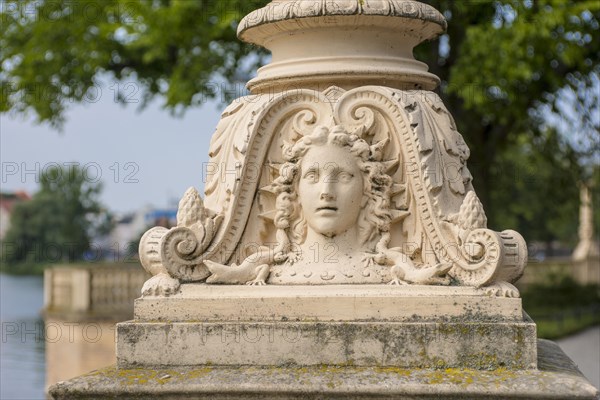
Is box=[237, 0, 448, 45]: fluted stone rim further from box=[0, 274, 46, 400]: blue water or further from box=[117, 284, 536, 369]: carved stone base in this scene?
box=[0, 274, 46, 400]: blue water

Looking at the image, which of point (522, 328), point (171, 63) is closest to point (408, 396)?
point (522, 328)

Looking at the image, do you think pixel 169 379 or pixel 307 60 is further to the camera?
pixel 307 60

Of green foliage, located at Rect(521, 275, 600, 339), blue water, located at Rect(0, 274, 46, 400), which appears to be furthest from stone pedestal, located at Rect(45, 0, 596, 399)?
green foliage, located at Rect(521, 275, 600, 339)

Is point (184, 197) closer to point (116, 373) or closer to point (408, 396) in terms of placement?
point (116, 373)

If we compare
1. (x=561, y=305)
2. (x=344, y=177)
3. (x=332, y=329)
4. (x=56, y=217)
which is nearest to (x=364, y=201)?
(x=344, y=177)

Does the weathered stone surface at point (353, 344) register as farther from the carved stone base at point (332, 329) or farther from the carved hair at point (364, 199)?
the carved hair at point (364, 199)

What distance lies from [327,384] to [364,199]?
1.03 metres

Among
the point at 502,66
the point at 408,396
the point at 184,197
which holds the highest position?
the point at 502,66

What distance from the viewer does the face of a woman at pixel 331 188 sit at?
5.08m

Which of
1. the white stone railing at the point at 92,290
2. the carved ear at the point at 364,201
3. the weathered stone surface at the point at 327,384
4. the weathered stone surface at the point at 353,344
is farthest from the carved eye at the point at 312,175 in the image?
the white stone railing at the point at 92,290

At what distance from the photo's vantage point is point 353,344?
4.77 metres

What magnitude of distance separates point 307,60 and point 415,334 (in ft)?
4.93

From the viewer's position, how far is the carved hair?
511 cm

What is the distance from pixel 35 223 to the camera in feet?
110
